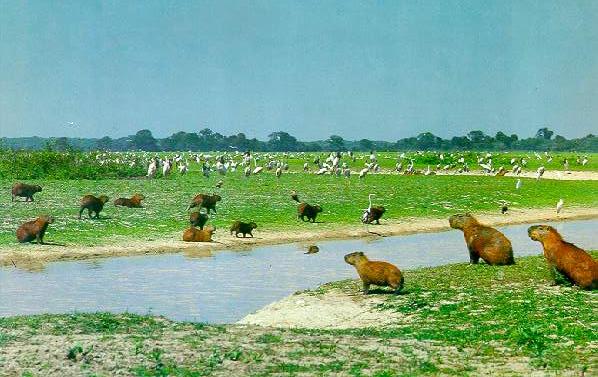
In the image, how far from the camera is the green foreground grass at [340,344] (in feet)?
31.3

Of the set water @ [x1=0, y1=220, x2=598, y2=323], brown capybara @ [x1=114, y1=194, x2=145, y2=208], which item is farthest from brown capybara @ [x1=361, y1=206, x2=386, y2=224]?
brown capybara @ [x1=114, y1=194, x2=145, y2=208]

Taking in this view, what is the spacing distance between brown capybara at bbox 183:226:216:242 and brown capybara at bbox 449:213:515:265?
32.1ft

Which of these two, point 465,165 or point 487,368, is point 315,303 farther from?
point 465,165

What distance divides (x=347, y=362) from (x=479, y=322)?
3416 millimetres

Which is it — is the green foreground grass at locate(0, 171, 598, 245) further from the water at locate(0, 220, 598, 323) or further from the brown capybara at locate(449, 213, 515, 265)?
Answer: the brown capybara at locate(449, 213, 515, 265)

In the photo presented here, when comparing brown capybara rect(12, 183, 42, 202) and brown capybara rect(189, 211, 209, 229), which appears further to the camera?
brown capybara rect(12, 183, 42, 202)

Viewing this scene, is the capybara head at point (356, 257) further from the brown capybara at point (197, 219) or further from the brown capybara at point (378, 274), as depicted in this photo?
the brown capybara at point (197, 219)

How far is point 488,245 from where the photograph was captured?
62.8 ft

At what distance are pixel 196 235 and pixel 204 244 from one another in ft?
1.43

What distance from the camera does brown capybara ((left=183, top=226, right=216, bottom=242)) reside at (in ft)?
88.7

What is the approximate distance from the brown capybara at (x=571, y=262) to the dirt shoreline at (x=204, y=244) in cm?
1211

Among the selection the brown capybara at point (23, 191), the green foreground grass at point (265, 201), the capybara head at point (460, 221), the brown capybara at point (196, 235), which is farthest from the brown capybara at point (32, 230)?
the capybara head at point (460, 221)

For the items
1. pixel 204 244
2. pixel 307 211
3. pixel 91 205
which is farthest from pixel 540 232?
pixel 91 205

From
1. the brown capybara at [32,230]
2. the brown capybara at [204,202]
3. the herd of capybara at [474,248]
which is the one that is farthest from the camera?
the brown capybara at [204,202]
